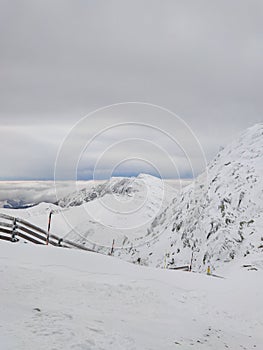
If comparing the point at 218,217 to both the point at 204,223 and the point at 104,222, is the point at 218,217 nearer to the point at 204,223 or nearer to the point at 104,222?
the point at 204,223

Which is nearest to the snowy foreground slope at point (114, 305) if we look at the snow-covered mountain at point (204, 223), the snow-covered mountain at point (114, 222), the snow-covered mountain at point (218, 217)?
the snow-covered mountain at point (204, 223)

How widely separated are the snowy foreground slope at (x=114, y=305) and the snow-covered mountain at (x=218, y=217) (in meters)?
17.9

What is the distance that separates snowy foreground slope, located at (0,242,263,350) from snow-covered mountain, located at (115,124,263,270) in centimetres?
1791

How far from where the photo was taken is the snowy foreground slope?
7.22 metres

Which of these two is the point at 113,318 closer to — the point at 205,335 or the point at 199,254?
the point at 205,335

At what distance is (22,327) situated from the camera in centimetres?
700

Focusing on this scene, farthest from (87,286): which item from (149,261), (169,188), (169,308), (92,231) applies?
(169,188)

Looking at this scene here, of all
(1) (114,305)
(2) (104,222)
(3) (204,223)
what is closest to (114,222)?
(2) (104,222)

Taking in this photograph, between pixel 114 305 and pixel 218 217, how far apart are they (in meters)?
31.7

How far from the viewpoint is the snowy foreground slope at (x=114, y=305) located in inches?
284

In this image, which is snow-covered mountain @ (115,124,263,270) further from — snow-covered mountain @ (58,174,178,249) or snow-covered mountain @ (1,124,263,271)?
snow-covered mountain @ (58,174,178,249)

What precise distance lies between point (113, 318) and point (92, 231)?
6362 centimetres

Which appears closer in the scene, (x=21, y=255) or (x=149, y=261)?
(x=21, y=255)

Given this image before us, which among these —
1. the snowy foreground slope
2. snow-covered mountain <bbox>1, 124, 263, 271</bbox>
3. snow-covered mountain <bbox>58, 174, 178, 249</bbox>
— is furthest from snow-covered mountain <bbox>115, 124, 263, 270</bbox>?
the snowy foreground slope
